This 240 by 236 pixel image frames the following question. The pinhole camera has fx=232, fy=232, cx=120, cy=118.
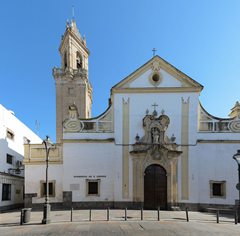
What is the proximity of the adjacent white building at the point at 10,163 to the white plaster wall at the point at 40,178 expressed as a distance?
7.85 feet

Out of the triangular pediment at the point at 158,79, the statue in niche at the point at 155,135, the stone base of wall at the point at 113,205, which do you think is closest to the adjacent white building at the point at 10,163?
the stone base of wall at the point at 113,205

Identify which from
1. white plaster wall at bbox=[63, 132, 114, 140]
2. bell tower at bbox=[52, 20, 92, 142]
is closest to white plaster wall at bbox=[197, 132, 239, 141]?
white plaster wall at bbox=[63, 132, 114, 140]

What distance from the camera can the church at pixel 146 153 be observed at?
19.9 meters

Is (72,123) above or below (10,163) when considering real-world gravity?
above

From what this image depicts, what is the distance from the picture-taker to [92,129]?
2105cm

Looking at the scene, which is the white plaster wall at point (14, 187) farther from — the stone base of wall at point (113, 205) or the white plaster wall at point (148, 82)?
the white plaster wall at point (148, 82)

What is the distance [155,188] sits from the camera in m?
19.9

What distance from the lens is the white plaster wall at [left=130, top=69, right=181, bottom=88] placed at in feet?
70.2

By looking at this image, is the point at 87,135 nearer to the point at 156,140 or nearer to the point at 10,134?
the point at 156,140

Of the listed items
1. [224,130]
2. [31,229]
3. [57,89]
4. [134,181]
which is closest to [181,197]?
[134,181]

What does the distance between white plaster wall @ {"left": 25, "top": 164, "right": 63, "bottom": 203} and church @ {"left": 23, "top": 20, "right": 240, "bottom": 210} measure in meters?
0.09

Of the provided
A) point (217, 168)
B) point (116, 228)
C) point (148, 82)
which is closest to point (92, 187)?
point (116, 228)

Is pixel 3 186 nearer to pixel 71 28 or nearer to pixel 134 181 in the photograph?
pixel 134 181

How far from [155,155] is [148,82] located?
6701mm
